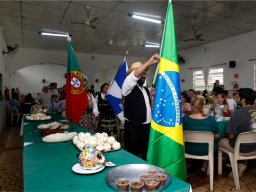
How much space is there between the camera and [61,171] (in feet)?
4.14

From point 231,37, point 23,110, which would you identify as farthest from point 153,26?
point 23,110

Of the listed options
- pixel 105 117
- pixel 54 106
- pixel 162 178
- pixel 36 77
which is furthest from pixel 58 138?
pixel 36 77

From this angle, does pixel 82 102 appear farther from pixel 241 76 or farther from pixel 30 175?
pixel 241 76

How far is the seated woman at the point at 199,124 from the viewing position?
2666 millimetres

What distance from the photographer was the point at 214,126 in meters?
2.68

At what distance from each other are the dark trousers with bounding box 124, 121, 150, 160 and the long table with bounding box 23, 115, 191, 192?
57cm

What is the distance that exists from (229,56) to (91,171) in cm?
864

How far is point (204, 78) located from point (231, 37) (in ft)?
6.60

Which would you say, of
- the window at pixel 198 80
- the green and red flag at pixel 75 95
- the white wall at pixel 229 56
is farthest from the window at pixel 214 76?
the green and red flag at pixel 75 95

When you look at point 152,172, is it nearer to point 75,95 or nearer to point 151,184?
point 151,184

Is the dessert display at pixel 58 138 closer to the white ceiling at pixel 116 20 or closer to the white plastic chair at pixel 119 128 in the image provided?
the white plastic chair at pixel 119 128

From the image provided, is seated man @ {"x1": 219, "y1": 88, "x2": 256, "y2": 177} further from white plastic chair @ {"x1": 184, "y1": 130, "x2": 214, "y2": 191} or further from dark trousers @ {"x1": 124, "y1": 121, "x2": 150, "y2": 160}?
dark trousers @ {"x1": 124, "y1": 121, "x2": 150, "y2": 160}

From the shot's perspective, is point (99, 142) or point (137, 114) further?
point (137, 114)

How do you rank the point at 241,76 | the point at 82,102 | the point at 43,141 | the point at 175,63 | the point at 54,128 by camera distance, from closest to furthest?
the point at 175,63
the point at 43,141
the point at 54,128
the point at 82,102
the point at 241,76
